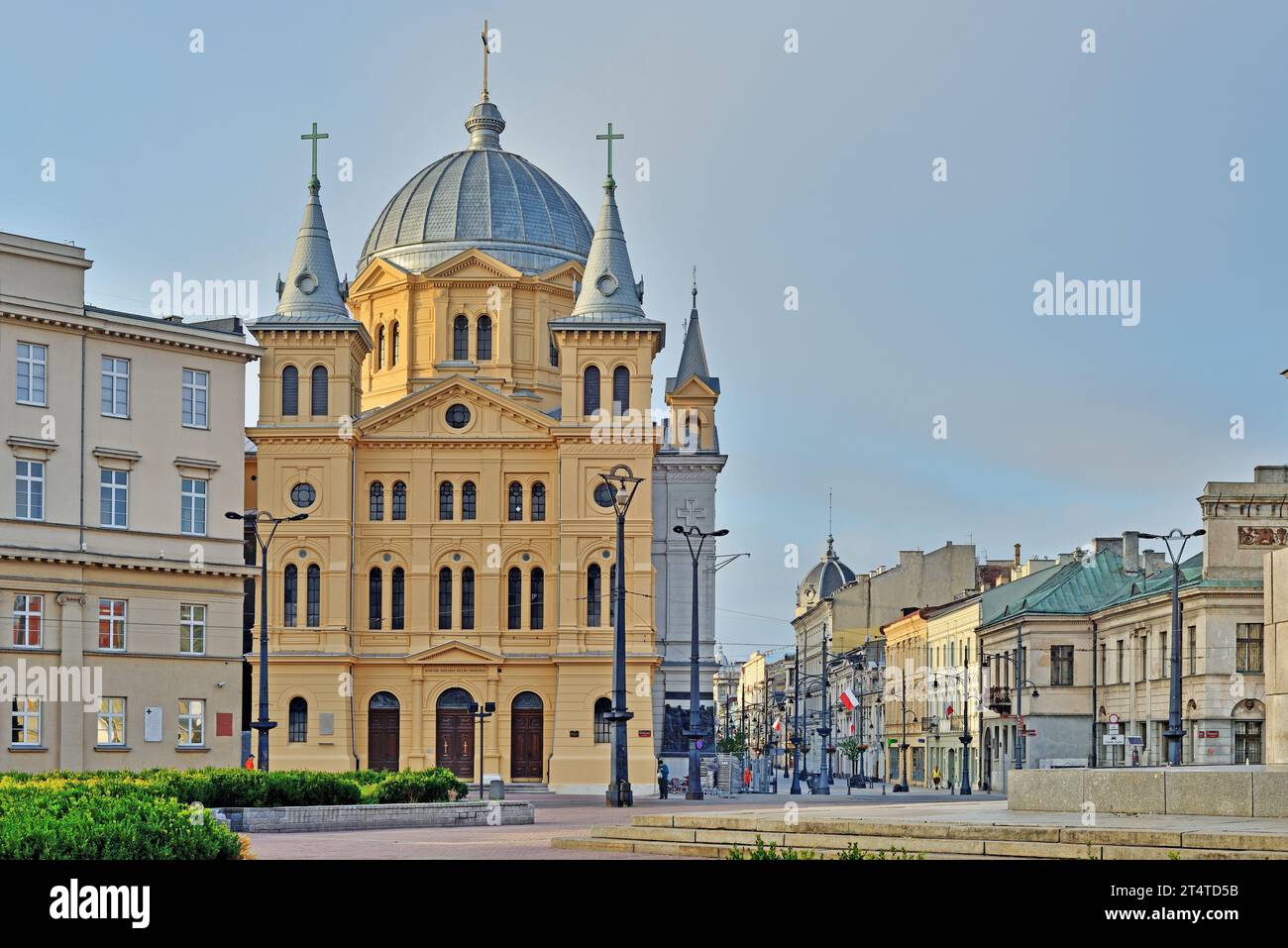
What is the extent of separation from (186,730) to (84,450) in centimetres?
887

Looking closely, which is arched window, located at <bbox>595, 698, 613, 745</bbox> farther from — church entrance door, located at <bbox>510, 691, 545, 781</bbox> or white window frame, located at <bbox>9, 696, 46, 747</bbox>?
white window frame, located at <bbox>9, 696, 46, 747</bbox>

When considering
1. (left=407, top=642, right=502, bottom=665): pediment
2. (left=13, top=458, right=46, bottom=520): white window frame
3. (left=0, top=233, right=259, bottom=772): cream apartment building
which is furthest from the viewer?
(left=407, top=642, right=502, bottom=665): pediment

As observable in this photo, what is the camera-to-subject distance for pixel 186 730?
5616cm

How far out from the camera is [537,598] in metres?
78.4

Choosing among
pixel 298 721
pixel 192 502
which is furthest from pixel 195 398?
pixel 298 721

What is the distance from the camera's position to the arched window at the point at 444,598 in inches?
3078

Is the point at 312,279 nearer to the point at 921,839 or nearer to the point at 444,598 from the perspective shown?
the point at 444,598

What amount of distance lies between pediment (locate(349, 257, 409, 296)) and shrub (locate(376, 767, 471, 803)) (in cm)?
5041

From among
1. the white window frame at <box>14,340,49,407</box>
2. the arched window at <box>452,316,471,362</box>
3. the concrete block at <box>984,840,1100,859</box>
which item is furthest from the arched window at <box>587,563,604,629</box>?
the concrete block at <box>984,840,1100,859</box>

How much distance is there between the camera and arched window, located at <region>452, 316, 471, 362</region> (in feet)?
284

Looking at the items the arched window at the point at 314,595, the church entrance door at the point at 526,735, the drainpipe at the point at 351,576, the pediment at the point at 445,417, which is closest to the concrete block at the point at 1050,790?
the church entrance door at the point at 526,735

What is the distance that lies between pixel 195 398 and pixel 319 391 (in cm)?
2137
